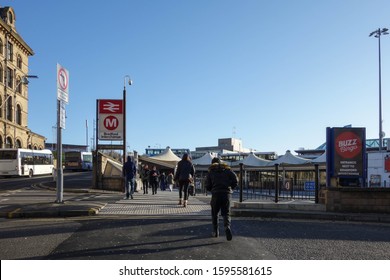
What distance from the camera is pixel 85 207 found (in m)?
11.3

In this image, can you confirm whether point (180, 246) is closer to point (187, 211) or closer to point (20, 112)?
point (187, 211)

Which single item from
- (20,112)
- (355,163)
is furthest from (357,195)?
(20,112)

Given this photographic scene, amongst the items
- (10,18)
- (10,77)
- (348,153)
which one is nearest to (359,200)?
(348,153)

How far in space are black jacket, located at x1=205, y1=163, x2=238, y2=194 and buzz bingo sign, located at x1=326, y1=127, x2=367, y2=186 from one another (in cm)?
701

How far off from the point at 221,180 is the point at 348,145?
736 cm

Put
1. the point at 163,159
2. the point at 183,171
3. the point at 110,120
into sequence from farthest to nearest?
the point at 163,159 → the point at 110,120 → the point at 183,171

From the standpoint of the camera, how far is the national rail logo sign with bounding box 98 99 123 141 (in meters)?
20.0

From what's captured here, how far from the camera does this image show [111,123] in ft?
66.0

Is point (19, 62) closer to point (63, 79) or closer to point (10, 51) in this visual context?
point (10, 51)

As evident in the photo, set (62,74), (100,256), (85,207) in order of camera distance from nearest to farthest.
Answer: (100,256)
(85,207)
(62,74)

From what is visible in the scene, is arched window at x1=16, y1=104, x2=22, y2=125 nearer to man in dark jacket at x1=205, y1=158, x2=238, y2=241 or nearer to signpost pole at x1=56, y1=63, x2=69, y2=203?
signpost pole at x1=56, y1=63, x2=69, y2=203

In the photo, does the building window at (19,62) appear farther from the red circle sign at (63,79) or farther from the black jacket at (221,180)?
the black jacket at (221,180)

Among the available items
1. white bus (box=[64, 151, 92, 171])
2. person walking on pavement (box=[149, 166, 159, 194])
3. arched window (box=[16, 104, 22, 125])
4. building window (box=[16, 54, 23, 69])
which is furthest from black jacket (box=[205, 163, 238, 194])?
building window (box=[16, 54, 23, 69])
